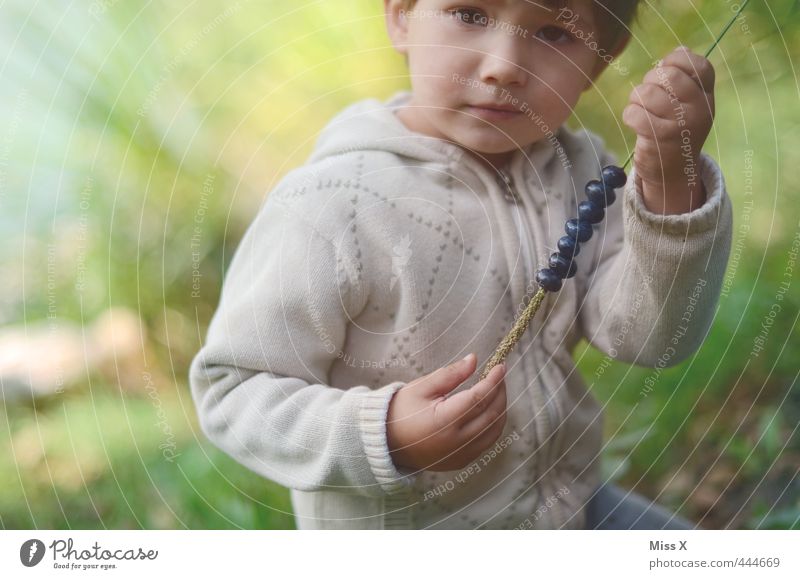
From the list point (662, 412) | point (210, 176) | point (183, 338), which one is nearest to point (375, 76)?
point (210, 176)

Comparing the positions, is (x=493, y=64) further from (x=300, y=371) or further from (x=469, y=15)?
(x=300, y=371)

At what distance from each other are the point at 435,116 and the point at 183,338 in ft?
0.88

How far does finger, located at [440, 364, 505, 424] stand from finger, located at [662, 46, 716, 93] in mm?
196

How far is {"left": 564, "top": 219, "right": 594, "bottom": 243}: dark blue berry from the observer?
1.62ft

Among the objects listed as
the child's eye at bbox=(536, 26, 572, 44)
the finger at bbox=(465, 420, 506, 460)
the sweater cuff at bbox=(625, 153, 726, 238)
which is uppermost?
the child's eye at bbox=(536, 26, 572, 44)

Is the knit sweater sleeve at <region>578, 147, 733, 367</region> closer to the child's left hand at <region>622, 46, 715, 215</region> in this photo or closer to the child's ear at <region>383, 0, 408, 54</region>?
the child's left hand at <region>622, 46, 715, 215</region>

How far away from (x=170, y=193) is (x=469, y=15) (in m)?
0.29

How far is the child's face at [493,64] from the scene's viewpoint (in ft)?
1.52

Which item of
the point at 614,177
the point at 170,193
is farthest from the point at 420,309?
the point at 170,193

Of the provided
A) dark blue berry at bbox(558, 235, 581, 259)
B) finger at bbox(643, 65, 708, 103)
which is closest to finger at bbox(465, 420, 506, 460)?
dark blue berry at bbox(558, 235, 581, 259)

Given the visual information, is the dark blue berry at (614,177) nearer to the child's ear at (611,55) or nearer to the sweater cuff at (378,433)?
the child's ear at (611,55)

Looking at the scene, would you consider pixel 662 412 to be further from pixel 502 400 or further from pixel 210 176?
pixel 210 176

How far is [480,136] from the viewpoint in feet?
1.61

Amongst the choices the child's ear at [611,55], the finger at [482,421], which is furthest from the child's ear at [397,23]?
the finger at [482,421]
